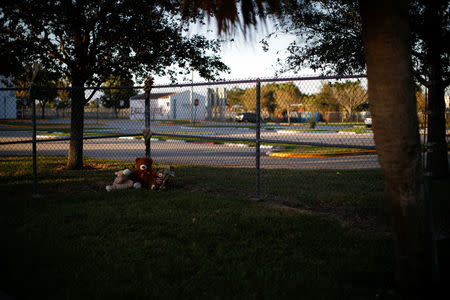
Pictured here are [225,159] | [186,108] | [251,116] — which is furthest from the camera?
[225,159]

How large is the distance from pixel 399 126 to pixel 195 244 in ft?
8.46

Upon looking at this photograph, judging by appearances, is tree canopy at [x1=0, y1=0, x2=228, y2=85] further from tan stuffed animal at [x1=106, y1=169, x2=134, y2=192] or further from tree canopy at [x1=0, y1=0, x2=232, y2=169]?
tan stuffed animal at [x1=106, y1=169, x2=134, y2=192]

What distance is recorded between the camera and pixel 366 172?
9.83 m

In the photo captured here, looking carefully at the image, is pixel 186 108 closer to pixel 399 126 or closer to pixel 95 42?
pixel 95 42

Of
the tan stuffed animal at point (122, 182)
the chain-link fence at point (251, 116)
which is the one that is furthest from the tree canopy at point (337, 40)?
the tan stuffed animal at point (122, 182)

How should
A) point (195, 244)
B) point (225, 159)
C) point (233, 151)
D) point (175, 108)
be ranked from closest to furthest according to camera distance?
point (195, 244) → point (175, 108) → point (225, 159) → point (233, 151)

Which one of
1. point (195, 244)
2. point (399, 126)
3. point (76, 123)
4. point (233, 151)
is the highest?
point (76, 123)

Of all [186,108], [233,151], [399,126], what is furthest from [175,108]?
[233,151]

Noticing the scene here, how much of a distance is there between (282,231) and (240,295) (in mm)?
1820

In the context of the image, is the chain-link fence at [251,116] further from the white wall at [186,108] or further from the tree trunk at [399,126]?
the tree trunk at [399,126]

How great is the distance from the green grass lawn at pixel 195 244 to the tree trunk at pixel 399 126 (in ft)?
1.47

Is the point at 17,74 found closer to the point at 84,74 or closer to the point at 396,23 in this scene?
the point at 84,74

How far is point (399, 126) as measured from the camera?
2934 millimetres

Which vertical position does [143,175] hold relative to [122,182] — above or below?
above
